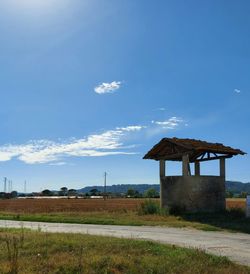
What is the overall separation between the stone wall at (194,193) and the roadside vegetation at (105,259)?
14.7 meters

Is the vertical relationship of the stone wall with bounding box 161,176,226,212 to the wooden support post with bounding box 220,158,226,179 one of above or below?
below

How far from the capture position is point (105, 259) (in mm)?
10281

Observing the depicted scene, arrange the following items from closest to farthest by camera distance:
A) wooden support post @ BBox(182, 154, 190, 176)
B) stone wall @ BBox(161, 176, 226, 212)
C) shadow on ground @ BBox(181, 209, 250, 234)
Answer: shadow on ground @ BBox(181, 209, 250, 234) → stone wall @ BBox(161, 176, 226, 212) → wooden support post @ BBox(182, 154, 190, 176)

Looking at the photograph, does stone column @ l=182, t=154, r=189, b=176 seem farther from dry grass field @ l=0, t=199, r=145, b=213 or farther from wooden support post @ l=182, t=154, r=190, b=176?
dry grass field @ l=0, t=199, r=145, b=213

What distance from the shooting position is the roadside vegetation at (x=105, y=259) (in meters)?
9.55

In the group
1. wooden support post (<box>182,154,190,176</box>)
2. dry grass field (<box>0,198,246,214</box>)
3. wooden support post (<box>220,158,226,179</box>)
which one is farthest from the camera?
dry grass field (<box>0,198,246,214</box>)

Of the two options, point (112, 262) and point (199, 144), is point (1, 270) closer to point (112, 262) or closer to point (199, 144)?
point (112, 262)

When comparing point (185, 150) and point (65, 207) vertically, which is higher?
point (185, 150)

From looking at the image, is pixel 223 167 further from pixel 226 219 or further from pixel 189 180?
pixel 226 219

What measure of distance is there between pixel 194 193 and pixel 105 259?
17.8 meters

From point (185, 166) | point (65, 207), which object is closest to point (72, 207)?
point (65, 207)

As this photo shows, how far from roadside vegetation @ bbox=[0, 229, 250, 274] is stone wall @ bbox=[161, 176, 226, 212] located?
14742mm

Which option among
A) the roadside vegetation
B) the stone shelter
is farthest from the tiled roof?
the roadside vegetation

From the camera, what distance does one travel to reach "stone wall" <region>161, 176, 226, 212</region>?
27453mm
